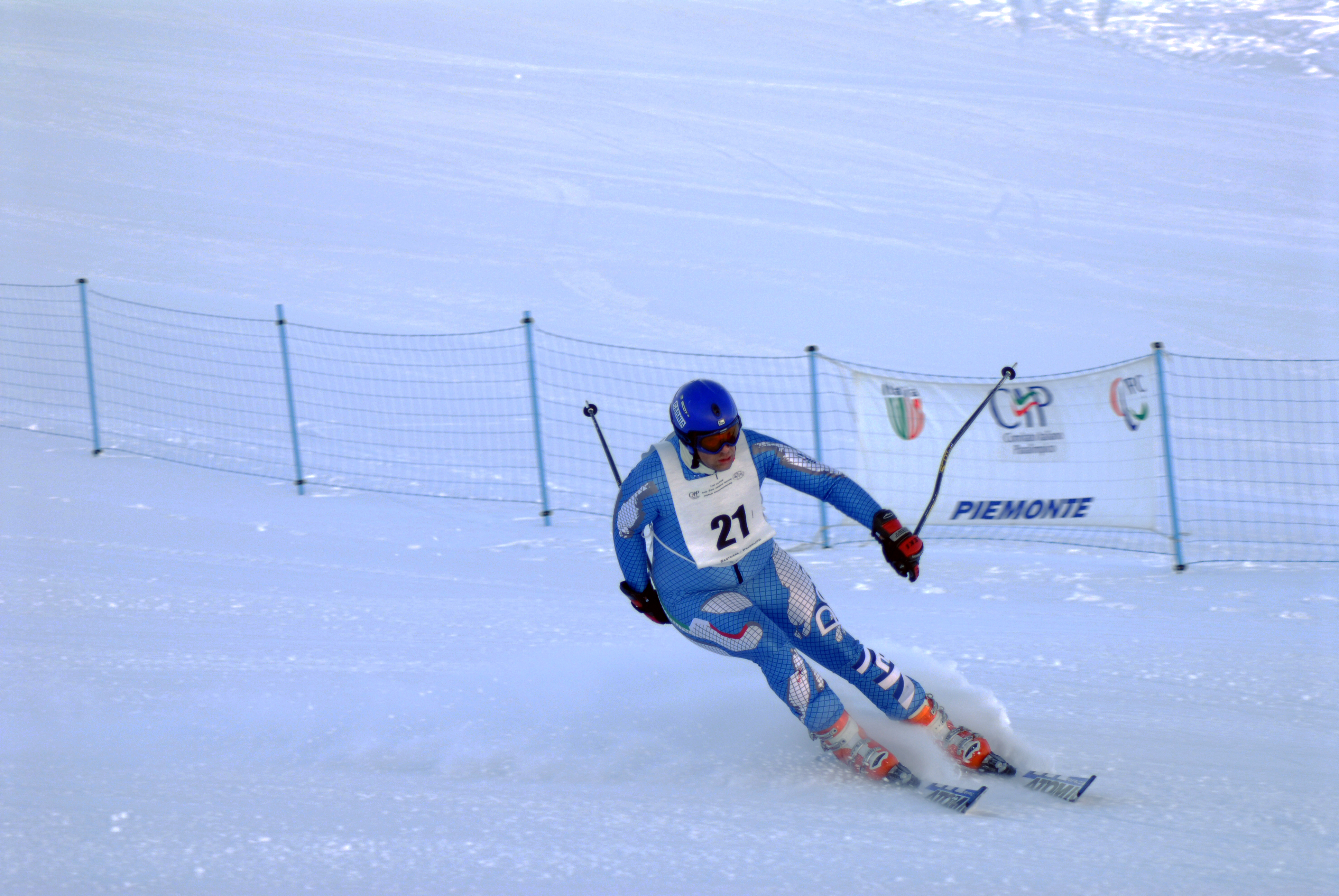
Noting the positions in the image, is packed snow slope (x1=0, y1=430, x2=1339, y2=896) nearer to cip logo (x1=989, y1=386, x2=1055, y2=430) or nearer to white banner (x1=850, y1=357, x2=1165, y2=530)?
white banner (x1=850, y1=357, x2=1165, y2=530)

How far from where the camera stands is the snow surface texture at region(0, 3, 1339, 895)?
3.82m

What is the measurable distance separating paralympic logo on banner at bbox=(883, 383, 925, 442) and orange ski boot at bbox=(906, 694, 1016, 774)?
8.96ft

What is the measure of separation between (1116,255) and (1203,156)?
3.95 meters

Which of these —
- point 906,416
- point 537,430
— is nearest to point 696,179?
point 537,430

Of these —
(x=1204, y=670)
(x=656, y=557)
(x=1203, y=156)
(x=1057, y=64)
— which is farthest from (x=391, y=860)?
(x=1057, y=64)

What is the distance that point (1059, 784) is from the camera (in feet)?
13.2

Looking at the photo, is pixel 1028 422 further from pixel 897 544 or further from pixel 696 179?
pixel 696 179

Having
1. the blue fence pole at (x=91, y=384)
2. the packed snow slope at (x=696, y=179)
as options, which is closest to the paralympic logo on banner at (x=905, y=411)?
the packed snow slope at (x=696, y=179)

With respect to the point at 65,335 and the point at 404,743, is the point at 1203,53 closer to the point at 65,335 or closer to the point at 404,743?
the point at 65,335

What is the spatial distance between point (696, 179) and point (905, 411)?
1062cm

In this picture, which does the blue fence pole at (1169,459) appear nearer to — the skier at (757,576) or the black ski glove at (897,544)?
the skier at (757,576)

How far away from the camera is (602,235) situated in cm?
1501

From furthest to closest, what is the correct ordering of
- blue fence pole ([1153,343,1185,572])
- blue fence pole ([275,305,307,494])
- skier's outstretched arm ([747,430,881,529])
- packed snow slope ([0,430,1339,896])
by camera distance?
blue fence pole ([275,305,307,494])
blue fence pole ([1153,343,1185,572])
skier's outstretched arm ([747,430,881,529])
packed snow slope ([0,430,1339,896])

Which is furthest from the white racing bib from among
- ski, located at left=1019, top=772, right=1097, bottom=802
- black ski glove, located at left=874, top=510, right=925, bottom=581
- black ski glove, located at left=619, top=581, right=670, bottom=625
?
ski, located at left=1019, top=772, right=1097, bottom=802
